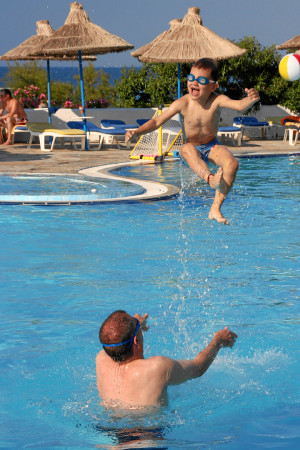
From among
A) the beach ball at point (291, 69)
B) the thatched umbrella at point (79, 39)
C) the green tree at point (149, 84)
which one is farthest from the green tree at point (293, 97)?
the beach ball at point (291, 69)

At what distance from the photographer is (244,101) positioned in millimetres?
6480

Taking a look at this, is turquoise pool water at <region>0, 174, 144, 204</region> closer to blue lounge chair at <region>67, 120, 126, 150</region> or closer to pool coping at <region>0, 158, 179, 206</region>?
pool coping at <region>0, 158, 179, 206</region>

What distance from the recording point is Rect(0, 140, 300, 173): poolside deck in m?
14.9

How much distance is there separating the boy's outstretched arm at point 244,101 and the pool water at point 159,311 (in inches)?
80.0

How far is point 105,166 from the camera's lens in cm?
1548

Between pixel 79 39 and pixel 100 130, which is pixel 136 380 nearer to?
pixel 100 130

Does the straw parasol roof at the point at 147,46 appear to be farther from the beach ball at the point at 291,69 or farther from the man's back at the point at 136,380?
the man's back at the point at 136,380

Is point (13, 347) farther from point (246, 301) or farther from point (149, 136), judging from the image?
point (149, 136)

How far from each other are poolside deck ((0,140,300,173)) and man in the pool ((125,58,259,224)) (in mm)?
7459

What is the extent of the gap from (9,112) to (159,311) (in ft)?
43.9

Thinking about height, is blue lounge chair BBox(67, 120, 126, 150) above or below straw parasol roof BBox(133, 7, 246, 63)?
below

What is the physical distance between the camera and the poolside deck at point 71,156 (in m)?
14.9

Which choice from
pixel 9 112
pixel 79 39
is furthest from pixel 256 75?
pixel 9 112

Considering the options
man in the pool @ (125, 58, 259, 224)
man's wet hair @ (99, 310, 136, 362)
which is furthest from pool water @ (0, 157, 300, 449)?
man in the pool @ (125, 58, 259, 224)
